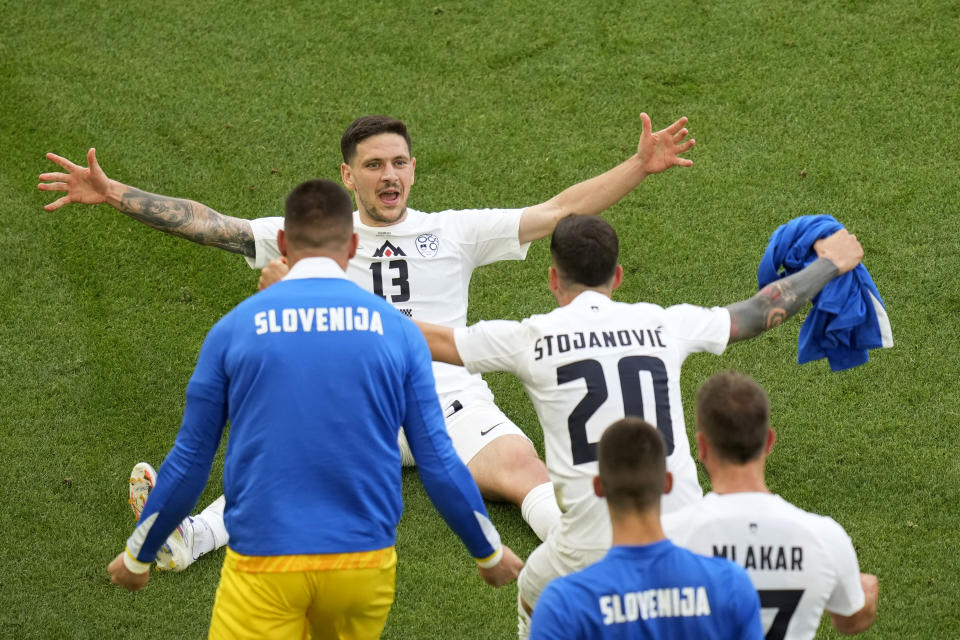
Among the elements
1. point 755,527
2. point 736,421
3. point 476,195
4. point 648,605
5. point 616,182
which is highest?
point 476,195

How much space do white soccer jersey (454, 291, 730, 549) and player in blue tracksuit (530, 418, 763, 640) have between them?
1039 mm

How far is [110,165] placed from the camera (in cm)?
918

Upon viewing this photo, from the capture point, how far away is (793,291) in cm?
516

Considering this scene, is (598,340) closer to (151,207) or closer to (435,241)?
(435,241)

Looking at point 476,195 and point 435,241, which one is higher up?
point 476,195

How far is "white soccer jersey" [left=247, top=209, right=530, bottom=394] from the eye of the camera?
22.2 feet

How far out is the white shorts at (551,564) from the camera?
458 centimetres

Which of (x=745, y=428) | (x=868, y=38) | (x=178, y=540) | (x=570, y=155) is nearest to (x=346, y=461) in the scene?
(x=745, y=428)

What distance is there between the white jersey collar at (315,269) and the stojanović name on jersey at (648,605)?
162 cm

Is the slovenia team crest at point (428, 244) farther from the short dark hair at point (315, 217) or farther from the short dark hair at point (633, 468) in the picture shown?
the short dark hair at point (633, 468)

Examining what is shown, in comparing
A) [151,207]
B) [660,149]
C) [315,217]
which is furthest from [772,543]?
[151,207]

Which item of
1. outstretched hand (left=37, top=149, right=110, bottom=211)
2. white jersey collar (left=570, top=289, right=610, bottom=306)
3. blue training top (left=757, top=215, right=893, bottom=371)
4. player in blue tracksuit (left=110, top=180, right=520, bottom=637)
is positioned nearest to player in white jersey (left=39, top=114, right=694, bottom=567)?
outstretched hand (left=37, top=149, right=110, bottom=211)

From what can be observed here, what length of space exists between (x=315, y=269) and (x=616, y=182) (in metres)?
2.46

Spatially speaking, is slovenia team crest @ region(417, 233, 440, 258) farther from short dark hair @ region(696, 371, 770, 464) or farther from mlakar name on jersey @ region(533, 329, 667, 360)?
short dark hair @ region(696, 371, 770, 464)
